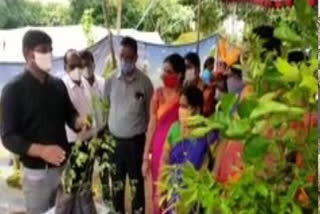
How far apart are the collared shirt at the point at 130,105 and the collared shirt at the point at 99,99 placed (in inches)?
2.3

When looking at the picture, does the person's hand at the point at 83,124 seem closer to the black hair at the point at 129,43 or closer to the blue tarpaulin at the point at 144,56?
the blue tarpaulin at the point at 144,56

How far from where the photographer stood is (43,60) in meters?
3.66

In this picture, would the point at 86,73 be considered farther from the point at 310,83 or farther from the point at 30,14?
the point at 310,83

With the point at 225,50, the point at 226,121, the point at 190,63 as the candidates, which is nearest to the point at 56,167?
the point at 190,63

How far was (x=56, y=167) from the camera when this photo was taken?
3.62 meters

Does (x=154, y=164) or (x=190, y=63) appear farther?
(x=190, y=63)

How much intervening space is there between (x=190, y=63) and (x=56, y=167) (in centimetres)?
150

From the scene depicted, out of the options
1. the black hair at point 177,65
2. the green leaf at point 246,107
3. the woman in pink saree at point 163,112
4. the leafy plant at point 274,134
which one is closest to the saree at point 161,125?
the woman in pink saree at point 163,112

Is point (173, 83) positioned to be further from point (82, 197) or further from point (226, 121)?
point (226, 121)

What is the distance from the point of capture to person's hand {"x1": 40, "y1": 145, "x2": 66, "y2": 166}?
357 centimetres

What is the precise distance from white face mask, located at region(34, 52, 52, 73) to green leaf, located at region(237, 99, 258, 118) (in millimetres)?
2732

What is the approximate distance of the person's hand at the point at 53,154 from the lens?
11.7ft

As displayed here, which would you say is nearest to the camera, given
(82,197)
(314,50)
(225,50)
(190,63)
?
(314,50)

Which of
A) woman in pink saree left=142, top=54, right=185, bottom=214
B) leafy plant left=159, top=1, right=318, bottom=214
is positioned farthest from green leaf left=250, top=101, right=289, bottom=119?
woman in pink saree left=142, top=54, right=185, bottom=214
